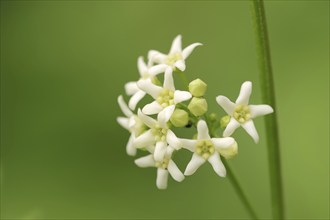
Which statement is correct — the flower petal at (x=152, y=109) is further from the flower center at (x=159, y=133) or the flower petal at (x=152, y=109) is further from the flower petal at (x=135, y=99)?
the flower petal at (x=135, y=99)

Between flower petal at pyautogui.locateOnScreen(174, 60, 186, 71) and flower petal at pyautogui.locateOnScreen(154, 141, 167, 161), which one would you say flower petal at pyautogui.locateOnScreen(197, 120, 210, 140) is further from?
flower petal at pyautogui.locateOnScreen(174, 60, 186, 71)

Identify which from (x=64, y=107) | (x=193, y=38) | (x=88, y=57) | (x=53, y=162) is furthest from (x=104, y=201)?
(x=193, y=38)

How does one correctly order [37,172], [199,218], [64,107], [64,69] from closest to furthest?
[199,218]
[37,172]
[64,107]
[64,69]

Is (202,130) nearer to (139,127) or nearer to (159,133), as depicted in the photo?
(159,133)

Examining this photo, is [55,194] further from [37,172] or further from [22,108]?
[22,108]

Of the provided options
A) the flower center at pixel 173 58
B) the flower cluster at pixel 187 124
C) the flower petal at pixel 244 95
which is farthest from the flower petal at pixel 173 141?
the flower center at pixel 173 58

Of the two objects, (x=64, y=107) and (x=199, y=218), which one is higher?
(x=64, y=107)

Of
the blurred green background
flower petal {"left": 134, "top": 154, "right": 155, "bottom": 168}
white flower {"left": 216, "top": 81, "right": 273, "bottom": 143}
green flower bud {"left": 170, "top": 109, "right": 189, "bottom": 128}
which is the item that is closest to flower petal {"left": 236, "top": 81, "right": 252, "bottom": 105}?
white flower {"left": 216, "top": 81, "right": 273, "bottom": 143}

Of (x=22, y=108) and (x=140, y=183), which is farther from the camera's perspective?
(x=22, y=108)
